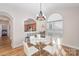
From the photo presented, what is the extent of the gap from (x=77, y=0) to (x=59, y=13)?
0.38 metres

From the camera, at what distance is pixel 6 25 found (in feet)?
5.51

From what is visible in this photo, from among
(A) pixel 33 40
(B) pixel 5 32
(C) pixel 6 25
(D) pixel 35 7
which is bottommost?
(A) pixel 33 40

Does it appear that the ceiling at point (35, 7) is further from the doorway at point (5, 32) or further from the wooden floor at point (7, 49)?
the wooden floor at point (7, 49)

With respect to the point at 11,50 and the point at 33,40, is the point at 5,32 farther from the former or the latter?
Result: the point at 33,40

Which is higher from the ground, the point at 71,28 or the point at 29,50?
the point at 71,28

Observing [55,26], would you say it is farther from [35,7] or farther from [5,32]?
[5,32]

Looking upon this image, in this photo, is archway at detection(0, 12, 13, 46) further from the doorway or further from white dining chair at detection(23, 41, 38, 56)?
white dining chair at detection(23, 41, 38, 56)

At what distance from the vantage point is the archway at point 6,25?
5.41 ft

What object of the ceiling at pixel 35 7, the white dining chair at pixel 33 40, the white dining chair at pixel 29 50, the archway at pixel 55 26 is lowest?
the white dining chair at pixel 29 50

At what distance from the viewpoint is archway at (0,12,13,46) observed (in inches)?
64.9

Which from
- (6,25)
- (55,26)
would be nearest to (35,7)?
(55,26)

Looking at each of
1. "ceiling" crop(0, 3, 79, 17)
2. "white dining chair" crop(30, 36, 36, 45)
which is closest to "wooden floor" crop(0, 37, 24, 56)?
"white dining chair" crop(30, 36, 36, 45)

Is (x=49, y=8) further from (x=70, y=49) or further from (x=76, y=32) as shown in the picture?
(x=70, y=49)

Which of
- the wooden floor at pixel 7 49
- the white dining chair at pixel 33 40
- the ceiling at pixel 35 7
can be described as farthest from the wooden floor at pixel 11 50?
the ceiling at pixel 35 7
